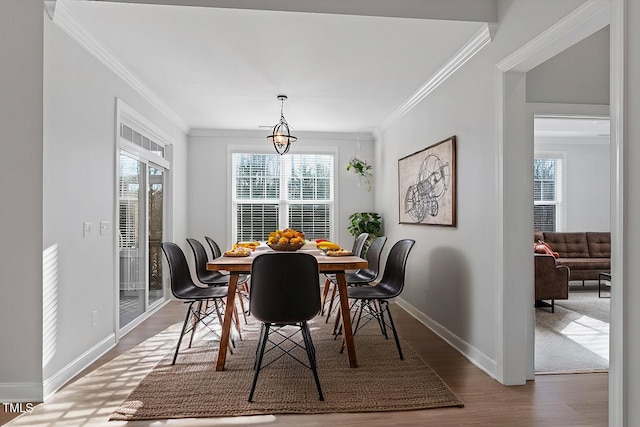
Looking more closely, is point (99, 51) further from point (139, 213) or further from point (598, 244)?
point (598, 244)

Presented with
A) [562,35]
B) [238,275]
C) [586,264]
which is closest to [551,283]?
[586,264]

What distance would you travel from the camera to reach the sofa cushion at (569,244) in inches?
252

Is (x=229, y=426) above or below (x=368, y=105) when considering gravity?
below

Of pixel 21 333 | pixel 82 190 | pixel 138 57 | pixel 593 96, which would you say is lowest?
pixel 21 333

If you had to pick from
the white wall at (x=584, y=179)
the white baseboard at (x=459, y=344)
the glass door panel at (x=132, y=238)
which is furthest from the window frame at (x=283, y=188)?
the white wall at (x=584, y=179)

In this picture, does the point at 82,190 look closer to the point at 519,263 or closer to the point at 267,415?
the point at 267,415

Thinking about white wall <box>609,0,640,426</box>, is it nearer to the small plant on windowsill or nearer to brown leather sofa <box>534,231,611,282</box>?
the small plant on windowsill

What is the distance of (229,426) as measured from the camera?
7.03 ft

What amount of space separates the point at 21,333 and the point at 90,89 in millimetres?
1857

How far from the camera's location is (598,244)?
6.44m

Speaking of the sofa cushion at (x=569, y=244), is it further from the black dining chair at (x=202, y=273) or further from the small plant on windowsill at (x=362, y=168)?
the black dining chair at (x=202, y=273)

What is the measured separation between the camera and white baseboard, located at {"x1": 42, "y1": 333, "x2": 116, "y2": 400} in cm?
249

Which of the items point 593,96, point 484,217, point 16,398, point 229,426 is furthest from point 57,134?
point 593,96

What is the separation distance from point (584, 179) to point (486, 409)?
661 cm
